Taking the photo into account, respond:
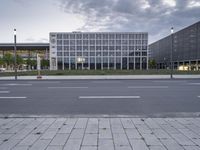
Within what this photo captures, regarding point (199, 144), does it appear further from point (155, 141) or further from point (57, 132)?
point (57, 132)

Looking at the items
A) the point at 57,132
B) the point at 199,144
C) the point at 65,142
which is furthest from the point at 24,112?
the point at 199,144

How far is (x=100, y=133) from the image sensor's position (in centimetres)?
468

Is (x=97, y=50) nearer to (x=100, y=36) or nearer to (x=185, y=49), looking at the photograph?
(x=100, y=36)

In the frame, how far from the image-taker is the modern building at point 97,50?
94.3 metres

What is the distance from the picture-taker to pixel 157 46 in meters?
126

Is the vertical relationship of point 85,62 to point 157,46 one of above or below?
below

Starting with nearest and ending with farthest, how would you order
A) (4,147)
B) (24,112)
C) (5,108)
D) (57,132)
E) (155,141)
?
1. (4,147)
2. (155,141)
3. (57,132)
4. (24,112)
5. (5,108)

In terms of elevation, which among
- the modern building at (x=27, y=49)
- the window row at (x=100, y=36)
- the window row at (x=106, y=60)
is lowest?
the window row at (x=106, y=60)

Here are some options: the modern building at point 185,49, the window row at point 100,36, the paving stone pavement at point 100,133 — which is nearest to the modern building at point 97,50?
the window row at point 100,36

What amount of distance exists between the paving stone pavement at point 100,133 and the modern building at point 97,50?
88944mm

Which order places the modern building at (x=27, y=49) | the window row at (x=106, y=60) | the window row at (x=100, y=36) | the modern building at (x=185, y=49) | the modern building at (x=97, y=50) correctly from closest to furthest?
the modern building at (x=185, y=49)
the window row at (x=100, y=36)
the modern building at (x=97, y=50)
the window row at (x=106, y=60)
the modern building at (x=27, y=49)

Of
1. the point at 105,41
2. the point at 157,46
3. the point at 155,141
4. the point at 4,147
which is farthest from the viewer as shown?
the point at 157,46

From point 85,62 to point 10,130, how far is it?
90.6 m

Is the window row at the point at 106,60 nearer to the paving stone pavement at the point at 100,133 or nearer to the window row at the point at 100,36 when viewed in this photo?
the window row at the point at 100,36
